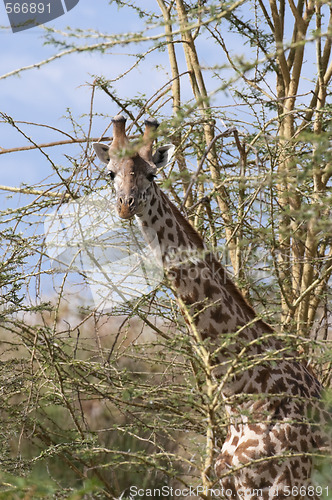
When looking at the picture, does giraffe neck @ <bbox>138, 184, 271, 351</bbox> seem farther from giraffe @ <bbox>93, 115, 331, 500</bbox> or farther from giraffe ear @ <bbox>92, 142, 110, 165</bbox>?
giraffe ear @ <bbox>92, 142, 110, 165</bbox>

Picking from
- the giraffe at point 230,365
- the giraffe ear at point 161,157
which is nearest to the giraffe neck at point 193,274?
the giraffe at point 230,365

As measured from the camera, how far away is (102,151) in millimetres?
3445

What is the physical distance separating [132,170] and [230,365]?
90 centimetres

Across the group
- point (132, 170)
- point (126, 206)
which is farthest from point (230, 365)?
point (132, 170)

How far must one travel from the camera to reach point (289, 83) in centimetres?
470

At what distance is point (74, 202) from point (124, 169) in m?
0.59

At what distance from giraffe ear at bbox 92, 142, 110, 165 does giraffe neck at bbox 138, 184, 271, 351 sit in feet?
1.11

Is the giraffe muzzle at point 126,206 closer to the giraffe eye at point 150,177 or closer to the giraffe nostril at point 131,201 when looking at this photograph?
the giraffe nostril at point 131,201

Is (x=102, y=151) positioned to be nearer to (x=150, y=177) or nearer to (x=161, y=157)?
(x=161, y=157)

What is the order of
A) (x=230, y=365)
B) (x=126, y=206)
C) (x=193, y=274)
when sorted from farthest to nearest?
1. (x=193, y=274)
2. (x=230, y=365)
3. (x=126, y=206)

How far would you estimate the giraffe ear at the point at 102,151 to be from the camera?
341 centimetres

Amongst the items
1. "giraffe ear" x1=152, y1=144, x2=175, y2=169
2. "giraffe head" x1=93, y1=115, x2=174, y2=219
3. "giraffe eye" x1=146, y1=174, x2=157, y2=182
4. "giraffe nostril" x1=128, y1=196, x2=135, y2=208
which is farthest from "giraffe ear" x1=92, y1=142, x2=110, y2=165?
"giraffe nostril" x1=128, y1=196, x2=135, y2=208

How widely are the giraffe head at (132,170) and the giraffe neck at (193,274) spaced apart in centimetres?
8

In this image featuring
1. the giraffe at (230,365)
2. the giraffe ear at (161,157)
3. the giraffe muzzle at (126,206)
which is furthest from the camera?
the giraffe ear at (161,157)
